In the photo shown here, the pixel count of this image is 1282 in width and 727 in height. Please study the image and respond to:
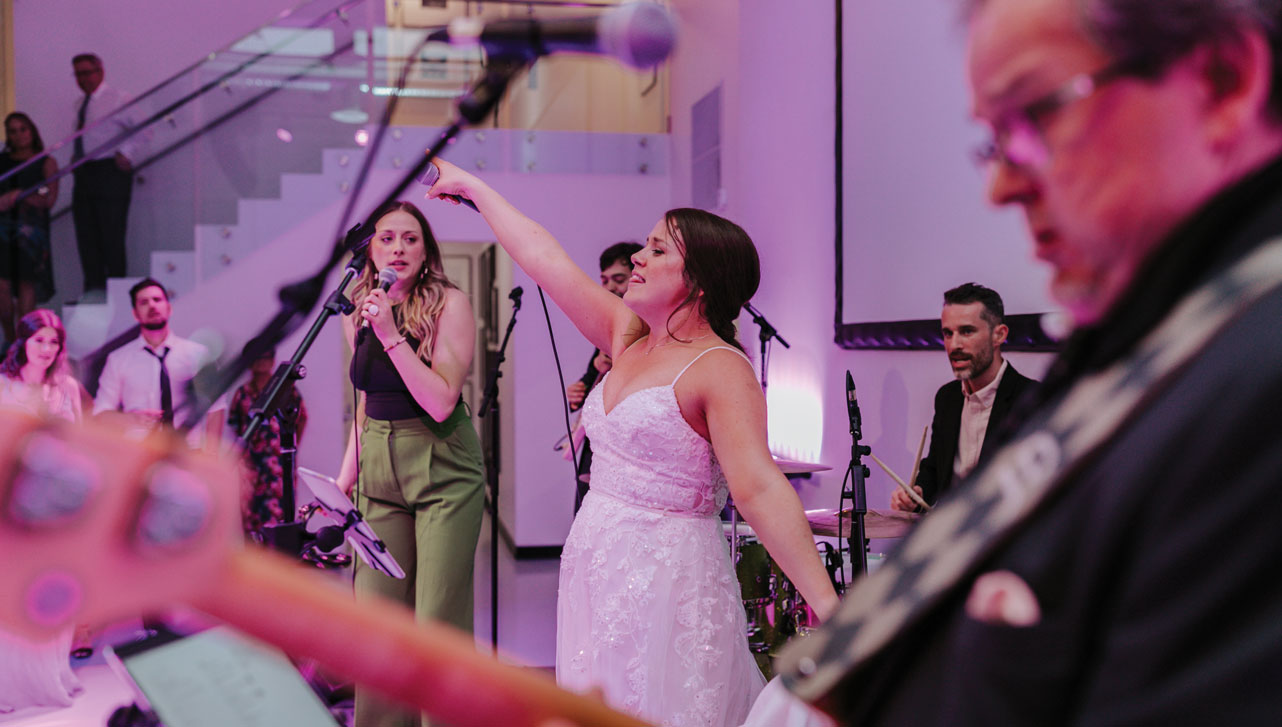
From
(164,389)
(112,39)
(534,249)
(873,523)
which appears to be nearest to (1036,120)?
(534,249)

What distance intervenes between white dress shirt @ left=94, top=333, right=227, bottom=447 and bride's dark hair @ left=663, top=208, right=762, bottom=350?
3.33 m

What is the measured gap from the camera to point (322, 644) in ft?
1.68

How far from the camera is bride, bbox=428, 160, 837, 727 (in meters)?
2.03

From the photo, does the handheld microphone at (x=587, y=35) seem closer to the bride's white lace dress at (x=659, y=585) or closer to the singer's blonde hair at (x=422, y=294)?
the bride's white lace dress at (x=659, y=585)

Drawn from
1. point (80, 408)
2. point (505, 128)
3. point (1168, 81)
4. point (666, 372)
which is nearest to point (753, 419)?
point (666, 372)

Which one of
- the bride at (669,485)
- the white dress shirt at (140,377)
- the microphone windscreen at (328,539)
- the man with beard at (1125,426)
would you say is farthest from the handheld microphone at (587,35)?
A: the white dress shirt at (140,377)

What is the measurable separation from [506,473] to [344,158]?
2.62 m

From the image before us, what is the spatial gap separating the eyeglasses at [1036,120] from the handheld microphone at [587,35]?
50cm

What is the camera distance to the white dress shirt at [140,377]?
4691 mm

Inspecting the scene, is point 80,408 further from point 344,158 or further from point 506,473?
point 506,473

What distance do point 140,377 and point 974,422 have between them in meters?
3.98

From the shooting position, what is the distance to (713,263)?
2.20 m

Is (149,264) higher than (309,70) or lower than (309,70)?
lower

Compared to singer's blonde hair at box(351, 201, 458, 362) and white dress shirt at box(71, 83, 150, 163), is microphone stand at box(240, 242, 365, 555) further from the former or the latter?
white dress shirt at box(71, 83, 150, 163)
